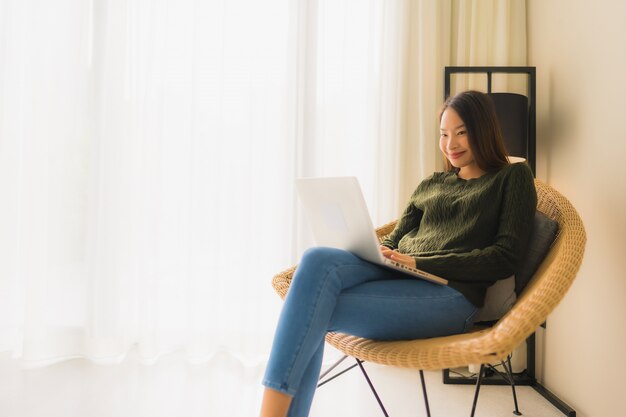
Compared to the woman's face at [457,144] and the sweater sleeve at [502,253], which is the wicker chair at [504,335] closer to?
the sweater sleeve at [502,253]

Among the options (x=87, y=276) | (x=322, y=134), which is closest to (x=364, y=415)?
(x=322, y=134)

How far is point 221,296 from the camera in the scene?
242 cm

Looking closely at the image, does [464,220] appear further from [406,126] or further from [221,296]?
[221,296]

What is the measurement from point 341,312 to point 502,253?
0.46 meters

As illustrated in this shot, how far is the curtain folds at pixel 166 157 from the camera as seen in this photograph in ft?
7.81

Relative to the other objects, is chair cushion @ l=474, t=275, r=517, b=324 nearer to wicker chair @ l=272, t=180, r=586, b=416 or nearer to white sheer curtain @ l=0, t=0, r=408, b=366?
wicker chair @ l=272, t=180, r=586, b=416

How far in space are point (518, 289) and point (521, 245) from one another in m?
0.17

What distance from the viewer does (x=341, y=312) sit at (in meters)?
1.24

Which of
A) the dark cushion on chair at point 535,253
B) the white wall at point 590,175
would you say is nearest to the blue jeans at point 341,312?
the dark cushion on chair at point 535,253

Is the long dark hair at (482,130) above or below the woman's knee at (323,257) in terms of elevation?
above

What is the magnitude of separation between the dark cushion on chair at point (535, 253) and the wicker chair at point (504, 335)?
2 cm

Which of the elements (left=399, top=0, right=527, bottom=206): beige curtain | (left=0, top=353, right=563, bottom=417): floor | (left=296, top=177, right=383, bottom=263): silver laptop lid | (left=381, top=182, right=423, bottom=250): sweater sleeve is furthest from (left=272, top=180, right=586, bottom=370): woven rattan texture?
(left=399, top=0, right=527, bottom=206): beige curtain

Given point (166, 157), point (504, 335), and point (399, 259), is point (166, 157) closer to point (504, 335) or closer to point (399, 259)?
point (399, 259)

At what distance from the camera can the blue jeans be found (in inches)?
44.7
